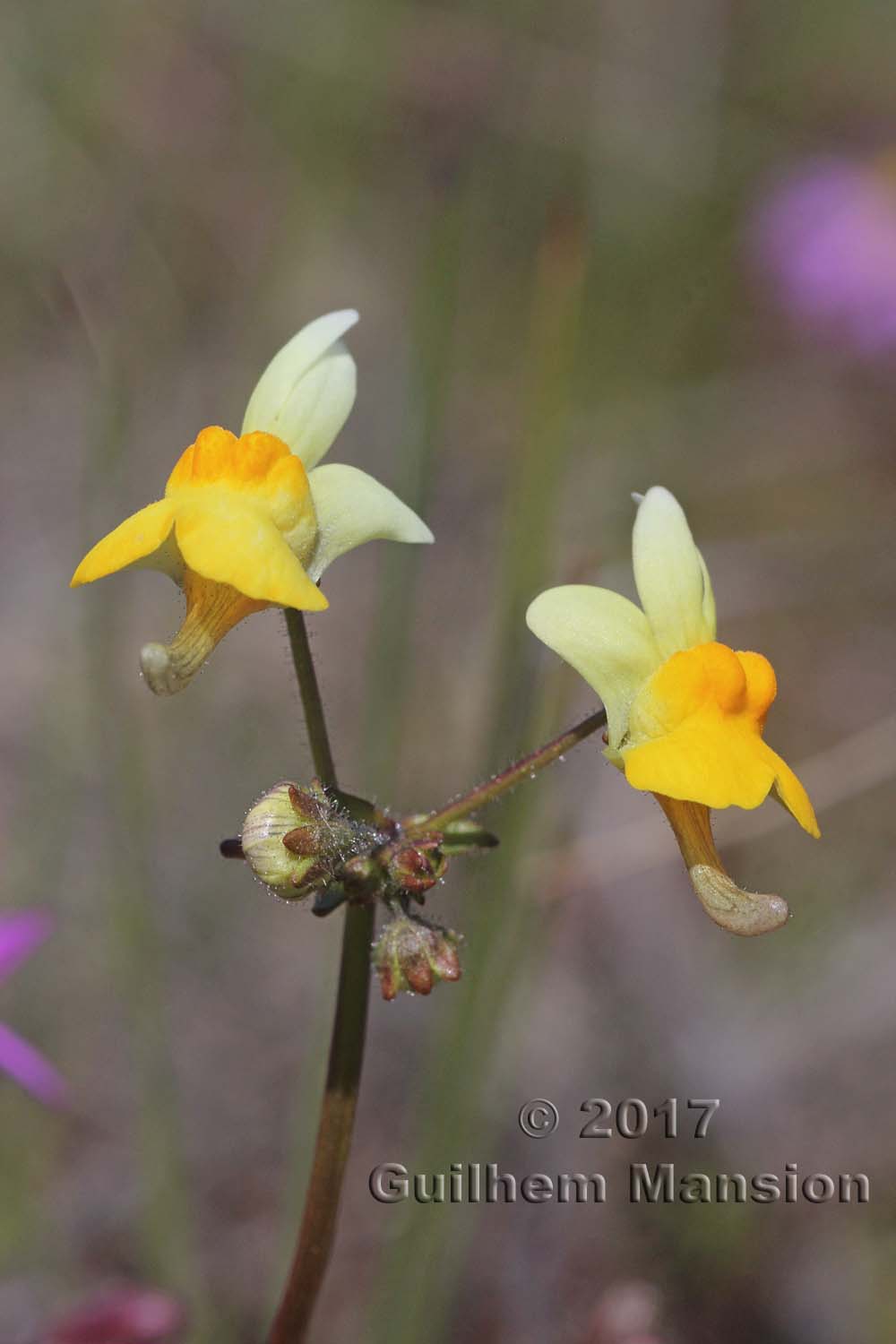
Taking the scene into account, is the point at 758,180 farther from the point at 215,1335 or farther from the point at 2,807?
the point at 215,1335

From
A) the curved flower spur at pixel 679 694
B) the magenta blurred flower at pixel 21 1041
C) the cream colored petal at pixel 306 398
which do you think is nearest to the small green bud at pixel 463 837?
the curved flower spur at pixel 679 694

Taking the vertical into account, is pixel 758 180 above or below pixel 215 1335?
above

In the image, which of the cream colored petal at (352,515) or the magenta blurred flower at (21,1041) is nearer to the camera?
the cream colored petal at (352,515)

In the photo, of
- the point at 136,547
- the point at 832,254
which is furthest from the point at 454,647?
the point at 136,547

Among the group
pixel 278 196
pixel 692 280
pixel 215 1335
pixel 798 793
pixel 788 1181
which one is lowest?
pixel 215 1335

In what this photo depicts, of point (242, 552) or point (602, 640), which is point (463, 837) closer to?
point (602, 640)

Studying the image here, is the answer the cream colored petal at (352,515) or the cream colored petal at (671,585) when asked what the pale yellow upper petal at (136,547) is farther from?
the cream colored petal at (671,585)

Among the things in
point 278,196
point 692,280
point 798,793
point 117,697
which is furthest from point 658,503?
point 278,196
